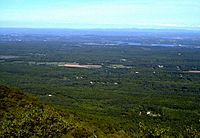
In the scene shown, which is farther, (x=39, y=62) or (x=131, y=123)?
(x=39, y=62)

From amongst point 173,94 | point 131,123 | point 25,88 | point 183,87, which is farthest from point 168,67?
point 131,123

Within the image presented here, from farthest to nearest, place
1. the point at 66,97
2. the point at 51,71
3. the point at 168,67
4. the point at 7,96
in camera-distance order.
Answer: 1. the point at 168,67
2. the point at 51,71
3. the point at 66,97
4. the point at 7,96

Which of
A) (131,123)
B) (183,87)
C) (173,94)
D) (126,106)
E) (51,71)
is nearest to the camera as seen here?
(131,123)

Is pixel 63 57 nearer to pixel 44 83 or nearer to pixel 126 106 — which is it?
pixel 44 83

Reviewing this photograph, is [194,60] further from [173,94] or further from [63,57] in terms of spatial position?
[173,94]

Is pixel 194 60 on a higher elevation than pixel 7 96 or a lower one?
lower

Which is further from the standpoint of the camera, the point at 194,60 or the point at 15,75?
the point at 194,60

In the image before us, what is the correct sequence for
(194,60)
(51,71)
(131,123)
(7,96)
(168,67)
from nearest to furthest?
(7,96)
(131,123)
(51,71)
(168,67)
(194,60)

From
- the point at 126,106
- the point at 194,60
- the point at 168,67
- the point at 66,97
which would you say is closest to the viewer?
the point at 126,106

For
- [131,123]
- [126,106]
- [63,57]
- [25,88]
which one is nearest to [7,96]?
[131,123]
